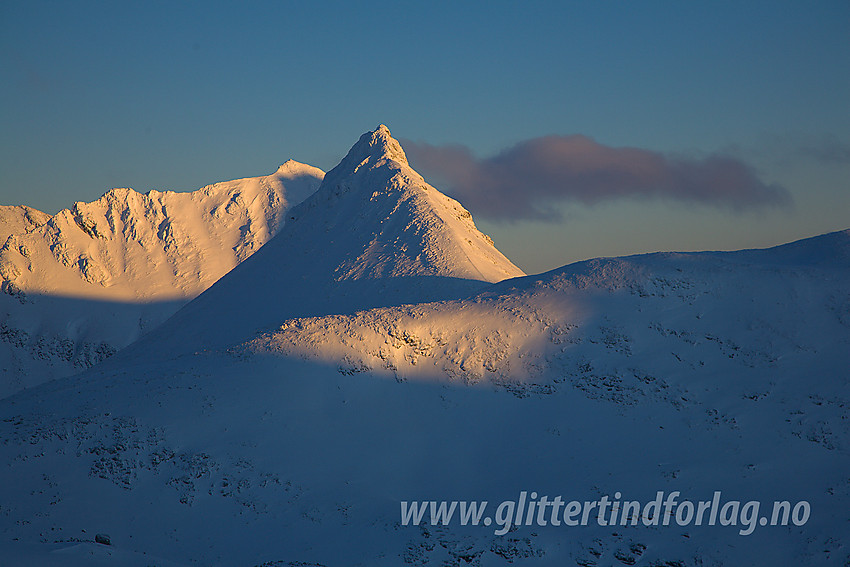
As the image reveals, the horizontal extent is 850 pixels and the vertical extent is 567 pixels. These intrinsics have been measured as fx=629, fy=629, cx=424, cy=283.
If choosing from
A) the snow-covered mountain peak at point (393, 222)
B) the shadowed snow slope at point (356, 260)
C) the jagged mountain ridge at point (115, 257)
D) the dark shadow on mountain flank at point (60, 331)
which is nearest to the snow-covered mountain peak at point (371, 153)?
the snow-covered mountain peak at point (393, 222)

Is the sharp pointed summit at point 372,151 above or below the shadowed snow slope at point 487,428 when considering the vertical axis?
above

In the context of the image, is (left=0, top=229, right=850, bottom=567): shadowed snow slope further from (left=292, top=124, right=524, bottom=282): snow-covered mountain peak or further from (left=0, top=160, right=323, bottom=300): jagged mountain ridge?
(left=0, top=160, right=323, bottom=300): jagged mountain ridge

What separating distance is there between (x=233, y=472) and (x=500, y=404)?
14.3 meters

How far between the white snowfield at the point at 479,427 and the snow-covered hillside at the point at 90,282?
131 meters

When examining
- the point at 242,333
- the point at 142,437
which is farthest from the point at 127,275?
the point at 142,437

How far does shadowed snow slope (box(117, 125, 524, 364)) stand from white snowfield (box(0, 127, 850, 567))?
436 inches

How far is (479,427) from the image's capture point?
33219 mm

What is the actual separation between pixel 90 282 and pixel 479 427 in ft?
573

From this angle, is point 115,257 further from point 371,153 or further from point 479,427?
point 479,427

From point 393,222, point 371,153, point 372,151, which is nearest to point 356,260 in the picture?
point 393,222

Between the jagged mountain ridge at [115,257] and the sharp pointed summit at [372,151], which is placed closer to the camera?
the sharp pointed summit at [372,151]

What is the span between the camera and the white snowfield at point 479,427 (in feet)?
79.0

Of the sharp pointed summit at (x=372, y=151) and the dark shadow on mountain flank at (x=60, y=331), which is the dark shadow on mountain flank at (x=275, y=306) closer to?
the sharp pointed summit at (x=372, y=151)

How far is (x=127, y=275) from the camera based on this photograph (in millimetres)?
185250
